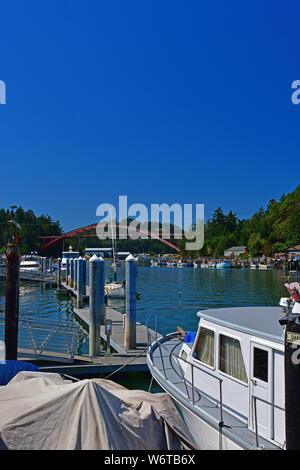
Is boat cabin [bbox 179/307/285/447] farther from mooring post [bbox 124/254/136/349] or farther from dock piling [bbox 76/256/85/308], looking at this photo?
dock piling [bbox 76/256/85/308]

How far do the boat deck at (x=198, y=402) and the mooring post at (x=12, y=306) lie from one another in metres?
3.69

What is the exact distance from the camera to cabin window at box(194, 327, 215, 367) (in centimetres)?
705

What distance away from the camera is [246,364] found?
606cm

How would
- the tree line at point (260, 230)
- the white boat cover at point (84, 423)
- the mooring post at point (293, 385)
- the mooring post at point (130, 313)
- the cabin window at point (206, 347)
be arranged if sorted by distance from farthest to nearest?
1. the tree line at point (260, 230)
2. the mooring post at point (130, 313)
3. the cabin window at point (206, 347)
4. the mooring post at point (293, 385)
5. the white boat cover at point (84, 423)

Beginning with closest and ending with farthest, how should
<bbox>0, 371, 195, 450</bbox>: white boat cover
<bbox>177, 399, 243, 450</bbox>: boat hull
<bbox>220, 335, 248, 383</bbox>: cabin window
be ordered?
<bbox>0, 371, 195, 450</bbox>: white boat cover < <bbox>177, 399, 243, 450</bbox>: boat hull < <bbox>220, 335, 248, 383</bbox>: cabin window

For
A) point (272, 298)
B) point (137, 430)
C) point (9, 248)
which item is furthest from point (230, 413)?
point (272, 298)

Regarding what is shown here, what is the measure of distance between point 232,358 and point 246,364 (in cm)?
42

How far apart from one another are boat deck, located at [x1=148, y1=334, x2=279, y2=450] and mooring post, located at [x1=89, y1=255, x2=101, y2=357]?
111 inches

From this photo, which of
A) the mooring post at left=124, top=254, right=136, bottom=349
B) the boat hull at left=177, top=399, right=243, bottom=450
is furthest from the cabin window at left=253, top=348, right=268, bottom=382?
the mooring post at left=124, top=254, right=136, bottom=349

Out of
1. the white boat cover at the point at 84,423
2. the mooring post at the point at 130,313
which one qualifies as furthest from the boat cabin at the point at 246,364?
the mooring post at the point at 130,313

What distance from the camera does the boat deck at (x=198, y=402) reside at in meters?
5.46

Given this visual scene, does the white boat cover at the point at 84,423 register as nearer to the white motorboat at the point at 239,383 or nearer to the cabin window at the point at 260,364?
the white motorboat at the point at 239,383

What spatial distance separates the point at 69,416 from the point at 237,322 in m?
3.28

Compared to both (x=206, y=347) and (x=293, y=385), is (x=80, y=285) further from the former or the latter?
(x=293, y=385)
